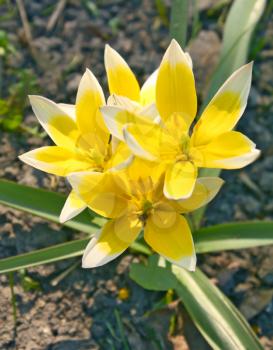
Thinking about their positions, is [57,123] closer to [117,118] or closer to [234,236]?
[117,118]

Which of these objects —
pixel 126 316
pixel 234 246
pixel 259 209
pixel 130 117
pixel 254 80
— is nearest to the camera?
pixel 130 117

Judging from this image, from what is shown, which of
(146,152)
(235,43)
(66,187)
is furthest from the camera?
(66,187)

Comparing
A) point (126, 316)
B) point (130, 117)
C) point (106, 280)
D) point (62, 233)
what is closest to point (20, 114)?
point (62, 233)

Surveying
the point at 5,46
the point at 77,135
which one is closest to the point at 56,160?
the point at 77,135

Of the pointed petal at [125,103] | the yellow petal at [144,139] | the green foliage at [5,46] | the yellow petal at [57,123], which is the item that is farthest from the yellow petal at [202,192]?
the green foliage at [5,46]

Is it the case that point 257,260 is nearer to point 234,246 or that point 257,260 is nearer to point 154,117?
point 234,246
